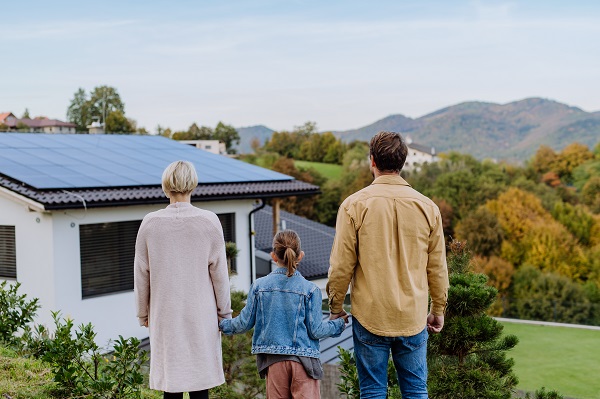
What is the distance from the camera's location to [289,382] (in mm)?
3984

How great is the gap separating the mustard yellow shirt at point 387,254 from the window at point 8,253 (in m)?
9.75

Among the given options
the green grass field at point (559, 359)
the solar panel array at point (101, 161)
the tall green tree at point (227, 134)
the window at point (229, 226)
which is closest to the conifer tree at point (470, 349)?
the solar panel array at point (101, 161)

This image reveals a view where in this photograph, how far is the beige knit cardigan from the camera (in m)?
A: 3.74

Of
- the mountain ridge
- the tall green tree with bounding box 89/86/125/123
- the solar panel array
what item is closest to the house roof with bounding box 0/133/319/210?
the solar panel array

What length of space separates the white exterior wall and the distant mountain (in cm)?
6251

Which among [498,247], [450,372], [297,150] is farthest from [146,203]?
[297,150]

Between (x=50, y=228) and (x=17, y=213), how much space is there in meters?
0.97

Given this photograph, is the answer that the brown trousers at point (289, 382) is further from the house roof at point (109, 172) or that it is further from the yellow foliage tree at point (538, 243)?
the yellow foliage tree at point (538, 243)

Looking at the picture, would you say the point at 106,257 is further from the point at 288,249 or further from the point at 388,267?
the point at 388,267

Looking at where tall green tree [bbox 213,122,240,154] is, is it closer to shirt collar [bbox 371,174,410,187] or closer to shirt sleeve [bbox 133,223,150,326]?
shirt sleeve [bbox 133,223,150,326]

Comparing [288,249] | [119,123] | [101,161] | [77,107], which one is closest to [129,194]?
[101,161]

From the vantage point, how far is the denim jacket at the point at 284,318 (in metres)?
3.93

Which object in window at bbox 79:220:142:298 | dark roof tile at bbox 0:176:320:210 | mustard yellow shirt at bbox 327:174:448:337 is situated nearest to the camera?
mustard yellow shirt at bbox 327:174:448:337

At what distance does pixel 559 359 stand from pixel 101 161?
12.3 metres
